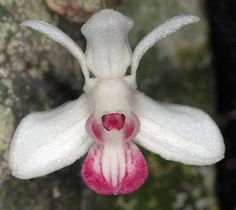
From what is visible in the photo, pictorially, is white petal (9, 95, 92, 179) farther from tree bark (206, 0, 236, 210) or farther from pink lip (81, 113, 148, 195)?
tree bark (206, 0, 236, 210)

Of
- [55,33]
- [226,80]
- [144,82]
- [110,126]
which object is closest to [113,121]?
[110,126]

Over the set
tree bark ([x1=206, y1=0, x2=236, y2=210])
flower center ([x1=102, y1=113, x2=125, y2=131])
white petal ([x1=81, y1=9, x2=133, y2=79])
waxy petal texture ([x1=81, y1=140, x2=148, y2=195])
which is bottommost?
tree bark ([x1=206, y1=0, x2=236, y2=210])

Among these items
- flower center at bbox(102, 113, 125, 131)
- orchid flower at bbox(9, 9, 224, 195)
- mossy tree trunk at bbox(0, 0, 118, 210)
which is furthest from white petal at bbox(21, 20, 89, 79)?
mossy tree trunk at bbox(0, 0, 118, 210)

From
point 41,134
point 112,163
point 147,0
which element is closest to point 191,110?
point 112,163

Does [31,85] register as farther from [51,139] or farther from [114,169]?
[114,169]

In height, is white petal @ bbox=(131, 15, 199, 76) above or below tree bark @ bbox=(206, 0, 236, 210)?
above

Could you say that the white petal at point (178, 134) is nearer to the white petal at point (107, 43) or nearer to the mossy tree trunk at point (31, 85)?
the white petal at point (107, 43)
